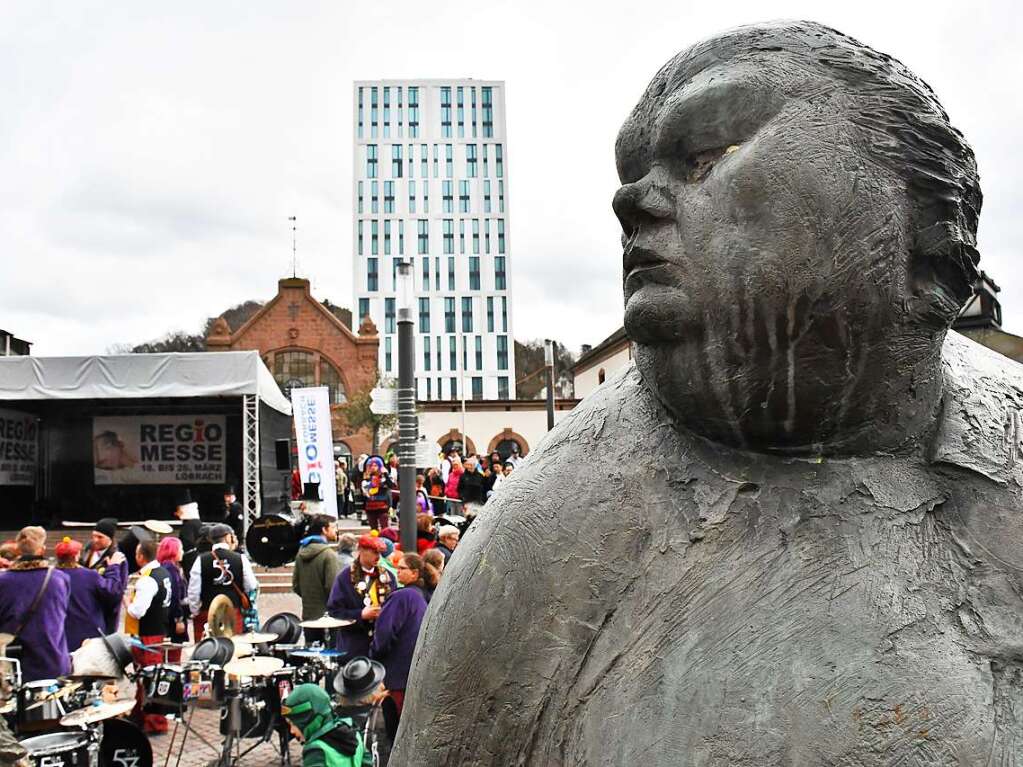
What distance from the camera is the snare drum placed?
→ 476 centimetres

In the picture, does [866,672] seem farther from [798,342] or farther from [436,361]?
[436,361]

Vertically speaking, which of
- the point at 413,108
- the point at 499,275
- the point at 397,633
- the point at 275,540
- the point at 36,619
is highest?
the point at 413,108

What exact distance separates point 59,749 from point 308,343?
4396 centimetres

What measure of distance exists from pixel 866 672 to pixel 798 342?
0.40 meters

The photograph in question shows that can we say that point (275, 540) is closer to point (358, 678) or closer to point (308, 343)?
point (358, 678)

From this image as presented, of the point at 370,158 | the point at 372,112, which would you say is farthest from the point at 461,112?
the point at 370,158

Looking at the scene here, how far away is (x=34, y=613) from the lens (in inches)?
235

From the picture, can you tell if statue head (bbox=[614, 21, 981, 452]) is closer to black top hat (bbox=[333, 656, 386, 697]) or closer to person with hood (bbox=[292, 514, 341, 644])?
black top hat (bbox=[333, 656, 386, 697])

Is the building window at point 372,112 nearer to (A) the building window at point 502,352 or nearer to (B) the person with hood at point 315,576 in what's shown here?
(A) the building window at point 502,352

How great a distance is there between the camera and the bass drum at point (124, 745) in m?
5.54

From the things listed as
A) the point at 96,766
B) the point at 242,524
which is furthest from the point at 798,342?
the point at 242,524

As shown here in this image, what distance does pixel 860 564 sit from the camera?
110 cm

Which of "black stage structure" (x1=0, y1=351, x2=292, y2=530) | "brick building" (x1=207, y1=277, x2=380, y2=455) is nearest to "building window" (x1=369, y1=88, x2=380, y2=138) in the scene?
"brick building" (x1=207, y1=277, x2=380, y2=455)

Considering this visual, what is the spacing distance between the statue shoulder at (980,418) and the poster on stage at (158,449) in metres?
20.3
